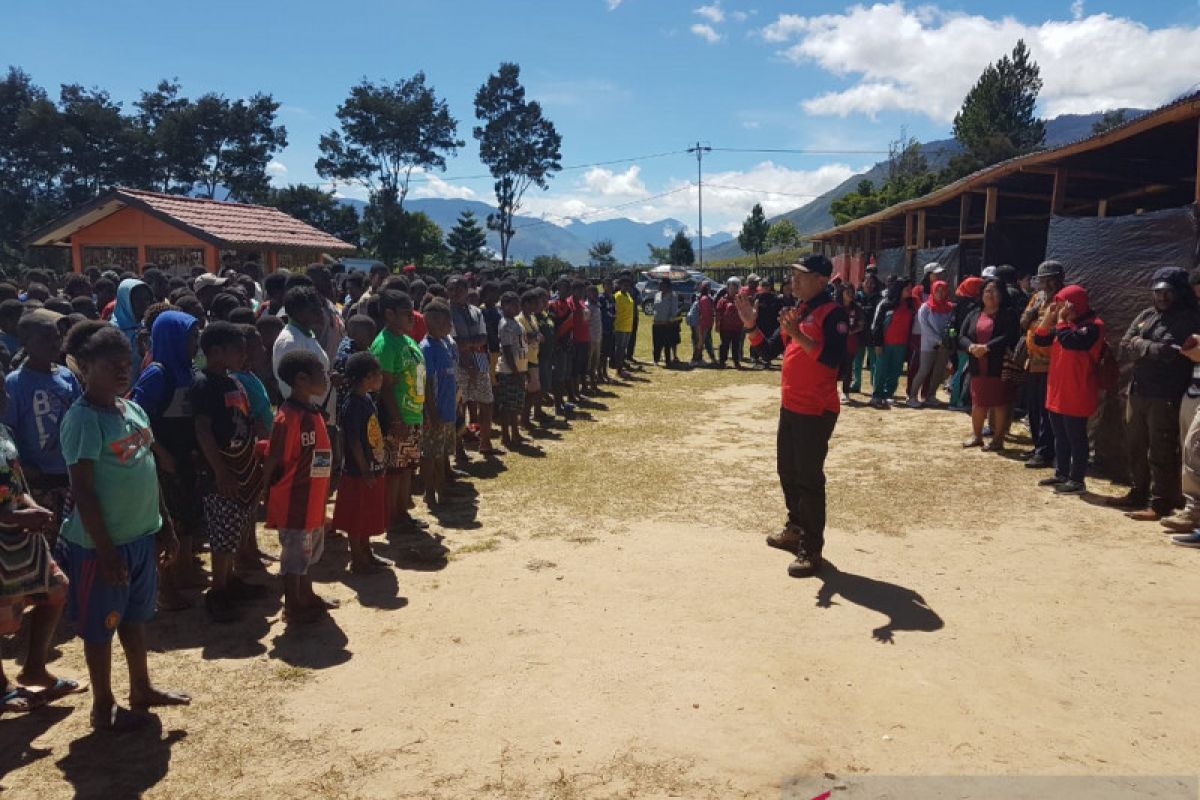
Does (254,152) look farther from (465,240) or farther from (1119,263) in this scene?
(1119,263)

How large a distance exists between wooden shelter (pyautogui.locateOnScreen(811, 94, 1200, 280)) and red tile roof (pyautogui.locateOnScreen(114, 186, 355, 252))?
14.3 meters

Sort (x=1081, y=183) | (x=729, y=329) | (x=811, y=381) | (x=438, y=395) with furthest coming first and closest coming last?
(x=729, y=329) → (x=1081, y=183) → (x=438, y=395) → (x=811, y=381)

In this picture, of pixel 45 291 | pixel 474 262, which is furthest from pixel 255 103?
pixel 45 291

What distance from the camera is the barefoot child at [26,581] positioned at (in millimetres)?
3242

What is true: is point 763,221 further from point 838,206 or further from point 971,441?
point 971,441

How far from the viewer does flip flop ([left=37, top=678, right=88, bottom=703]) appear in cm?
366

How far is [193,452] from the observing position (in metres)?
4.64

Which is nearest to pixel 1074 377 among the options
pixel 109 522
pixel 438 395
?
pixel 438 395

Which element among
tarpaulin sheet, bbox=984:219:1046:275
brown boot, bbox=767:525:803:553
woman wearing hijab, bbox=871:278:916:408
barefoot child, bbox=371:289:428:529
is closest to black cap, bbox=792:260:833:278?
brown boot, bbox=767:525:803:553

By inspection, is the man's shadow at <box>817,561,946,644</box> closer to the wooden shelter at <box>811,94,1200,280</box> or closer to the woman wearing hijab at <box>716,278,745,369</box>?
the wooden shelter at <box>811,94,1200,280</box>

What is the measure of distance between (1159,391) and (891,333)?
5657 mm

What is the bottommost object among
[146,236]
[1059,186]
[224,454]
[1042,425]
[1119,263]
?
[1042,425]

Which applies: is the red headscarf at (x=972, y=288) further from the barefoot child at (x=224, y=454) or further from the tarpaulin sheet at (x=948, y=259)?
the barefoot child at (x=224, y=454)

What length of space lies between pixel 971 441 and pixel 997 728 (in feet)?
20.9
